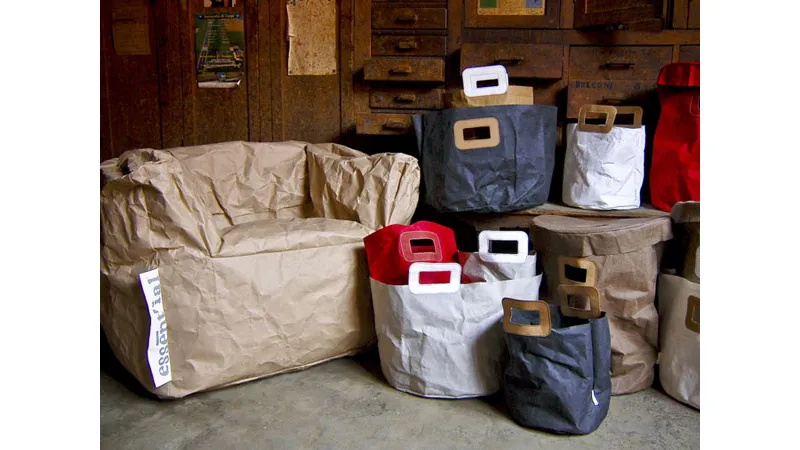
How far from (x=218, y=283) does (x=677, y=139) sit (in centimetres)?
169

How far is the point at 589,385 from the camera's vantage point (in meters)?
1.62

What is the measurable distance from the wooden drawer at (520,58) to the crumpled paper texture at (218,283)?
0.72 m

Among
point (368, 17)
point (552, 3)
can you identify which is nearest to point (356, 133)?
point (368, 17)

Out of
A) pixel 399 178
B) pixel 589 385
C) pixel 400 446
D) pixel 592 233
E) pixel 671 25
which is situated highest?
pixel 671 25

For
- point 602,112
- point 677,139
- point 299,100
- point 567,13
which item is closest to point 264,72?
point 299,100

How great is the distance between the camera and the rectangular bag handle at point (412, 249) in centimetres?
190

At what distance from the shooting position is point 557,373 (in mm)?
1599

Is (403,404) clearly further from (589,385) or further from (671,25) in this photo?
(671,25)

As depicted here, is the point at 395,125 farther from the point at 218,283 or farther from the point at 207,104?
the point at 218,283

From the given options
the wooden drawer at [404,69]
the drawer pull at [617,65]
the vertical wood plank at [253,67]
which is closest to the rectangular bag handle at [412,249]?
the wooden drawer at [404,69]

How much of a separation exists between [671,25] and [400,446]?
6.41 feet

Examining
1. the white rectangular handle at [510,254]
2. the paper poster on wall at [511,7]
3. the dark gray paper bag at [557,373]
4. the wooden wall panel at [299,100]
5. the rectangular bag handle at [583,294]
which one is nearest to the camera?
the dark gray paper bag at [557,373]

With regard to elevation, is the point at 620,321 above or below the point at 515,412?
above

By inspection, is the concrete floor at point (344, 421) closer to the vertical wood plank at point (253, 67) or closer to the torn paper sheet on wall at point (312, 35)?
the vertical wood plank at point (253, 67)
